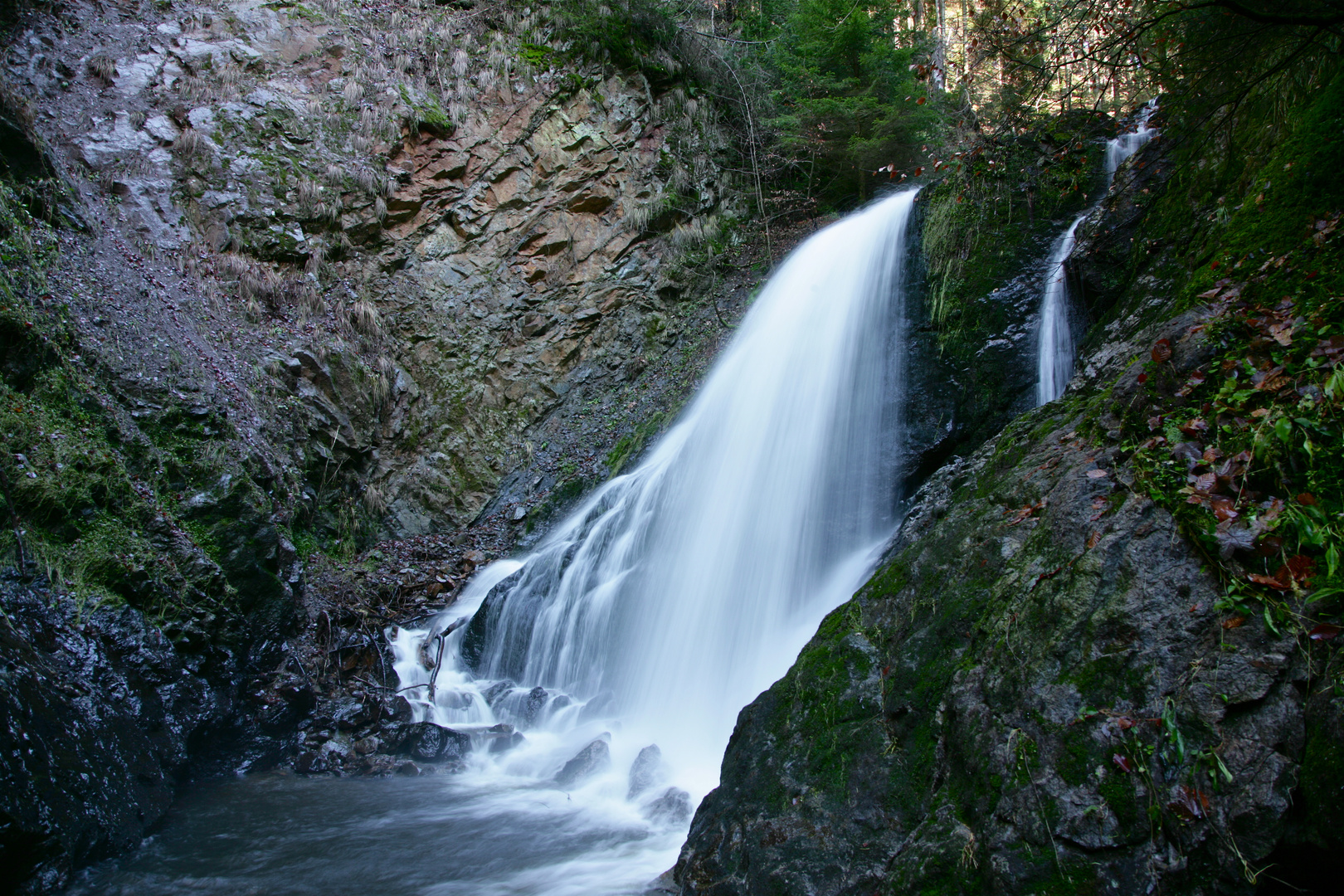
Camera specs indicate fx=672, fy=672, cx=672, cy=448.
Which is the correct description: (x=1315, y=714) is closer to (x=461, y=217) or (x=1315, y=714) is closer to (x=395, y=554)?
(x=395, y=554)

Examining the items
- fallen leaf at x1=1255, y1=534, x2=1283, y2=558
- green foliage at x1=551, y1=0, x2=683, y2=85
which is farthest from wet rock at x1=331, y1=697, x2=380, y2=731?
green foliage at x1=551, y1=0, x2=683, y2=85

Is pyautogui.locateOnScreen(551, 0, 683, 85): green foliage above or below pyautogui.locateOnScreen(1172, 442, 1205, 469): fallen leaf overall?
above

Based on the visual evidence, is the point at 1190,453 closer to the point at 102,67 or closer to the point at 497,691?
the point at 497,691

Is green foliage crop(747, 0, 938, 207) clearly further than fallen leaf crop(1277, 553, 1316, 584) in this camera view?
Yes

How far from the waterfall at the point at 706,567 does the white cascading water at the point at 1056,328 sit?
140cm

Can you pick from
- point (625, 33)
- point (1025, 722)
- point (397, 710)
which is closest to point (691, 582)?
point (397, 710)

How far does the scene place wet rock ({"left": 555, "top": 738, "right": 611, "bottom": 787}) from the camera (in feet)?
19.7

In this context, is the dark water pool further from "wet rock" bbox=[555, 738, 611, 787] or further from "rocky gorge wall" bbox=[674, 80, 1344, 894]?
"rocky gorge wall" bbox=[674, 80, 1344, 894]

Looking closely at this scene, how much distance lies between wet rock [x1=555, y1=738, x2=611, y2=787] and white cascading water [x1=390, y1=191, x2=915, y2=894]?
78 millimetres

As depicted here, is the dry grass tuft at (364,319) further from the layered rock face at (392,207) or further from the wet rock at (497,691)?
the wet rock at (497,691)

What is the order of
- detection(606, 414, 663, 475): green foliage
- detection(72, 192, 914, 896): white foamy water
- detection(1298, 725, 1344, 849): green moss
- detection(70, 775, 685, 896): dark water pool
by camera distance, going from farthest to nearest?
detection(606, 414, 663, 475): green foliage
detection(72, 192, 914, 896): white foamy water
detection(70, 775, 685, 896): dark water pool
detection(1298, 725, 1344, 849): green moss

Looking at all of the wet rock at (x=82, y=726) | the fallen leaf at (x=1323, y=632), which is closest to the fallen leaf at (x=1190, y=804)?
the fallen leaf at (x=1323, y=632)

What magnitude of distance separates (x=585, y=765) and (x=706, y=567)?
92.3 inches

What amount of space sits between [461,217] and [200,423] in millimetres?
6260
